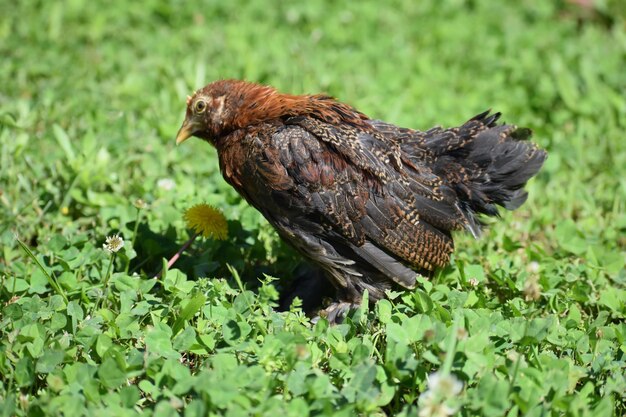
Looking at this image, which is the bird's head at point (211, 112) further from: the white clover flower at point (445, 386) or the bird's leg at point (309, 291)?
the white clover flower at point (445, 386)

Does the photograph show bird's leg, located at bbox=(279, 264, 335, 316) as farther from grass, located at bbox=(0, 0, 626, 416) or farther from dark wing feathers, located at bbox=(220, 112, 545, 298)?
dark wing feathers, located at bbox=(220, 112, 545, 298)

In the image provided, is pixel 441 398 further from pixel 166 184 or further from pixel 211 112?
pixel 166 184

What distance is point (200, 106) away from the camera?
4.10 m

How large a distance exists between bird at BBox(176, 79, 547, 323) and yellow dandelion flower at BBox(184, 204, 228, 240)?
244 millimetres

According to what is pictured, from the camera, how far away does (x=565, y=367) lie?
319cm

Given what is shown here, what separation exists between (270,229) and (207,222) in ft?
2.61

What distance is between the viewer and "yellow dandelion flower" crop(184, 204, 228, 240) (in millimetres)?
4027

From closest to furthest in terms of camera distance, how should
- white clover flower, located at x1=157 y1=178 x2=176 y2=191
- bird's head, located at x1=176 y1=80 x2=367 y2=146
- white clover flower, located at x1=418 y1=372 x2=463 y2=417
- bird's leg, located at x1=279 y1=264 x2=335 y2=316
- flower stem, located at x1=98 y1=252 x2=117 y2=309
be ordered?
white clover flower, located at x1=418 y1=372 x2=463 y2=417 < flower stem, located at x1=98 y1=252 x2=117 y2=309 < bird's head, located at x1=176 y1=80 x2=367 y2=146 < bird's leg, located at x1=279 y1=264 x2=335 y2=316 < white clover flower, located at x1=157 y1=178 x2=176 y2=191

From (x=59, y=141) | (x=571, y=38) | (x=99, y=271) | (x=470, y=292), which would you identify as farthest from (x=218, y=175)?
(x=571, y=38)

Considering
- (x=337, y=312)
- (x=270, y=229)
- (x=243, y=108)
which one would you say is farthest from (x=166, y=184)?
(x=337, y=312)

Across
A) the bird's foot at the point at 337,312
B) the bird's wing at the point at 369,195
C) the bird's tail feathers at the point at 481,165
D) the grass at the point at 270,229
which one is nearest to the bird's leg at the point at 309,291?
the grass at the point at 270,229

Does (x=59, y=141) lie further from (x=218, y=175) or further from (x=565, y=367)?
(x=565, y=367)

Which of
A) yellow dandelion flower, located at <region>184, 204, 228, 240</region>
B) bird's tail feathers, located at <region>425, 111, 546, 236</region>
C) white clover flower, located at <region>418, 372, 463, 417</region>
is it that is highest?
bird's tail feathers, located at <region>425, 111, 546, 236</region>

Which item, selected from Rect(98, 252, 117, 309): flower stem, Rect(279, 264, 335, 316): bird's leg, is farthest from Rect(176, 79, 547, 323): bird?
Rect(98, 252, 117, 309): flower stem
